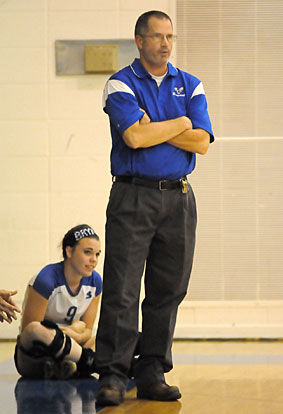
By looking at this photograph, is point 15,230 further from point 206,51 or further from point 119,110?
point 119,110

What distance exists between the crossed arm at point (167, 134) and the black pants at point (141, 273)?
6.6 inches

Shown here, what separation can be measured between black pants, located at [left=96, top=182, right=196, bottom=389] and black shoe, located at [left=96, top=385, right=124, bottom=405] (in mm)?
28

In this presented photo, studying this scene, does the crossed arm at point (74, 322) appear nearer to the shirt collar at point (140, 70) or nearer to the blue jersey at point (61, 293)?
the blue jersey at point (61, 293)

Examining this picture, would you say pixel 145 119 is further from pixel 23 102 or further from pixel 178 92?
pixel 23 102

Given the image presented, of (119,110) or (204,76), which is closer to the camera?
(119,110)

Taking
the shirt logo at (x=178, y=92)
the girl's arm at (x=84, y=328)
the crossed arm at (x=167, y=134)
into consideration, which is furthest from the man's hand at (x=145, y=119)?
the girl's arm at (x=84, y=328)

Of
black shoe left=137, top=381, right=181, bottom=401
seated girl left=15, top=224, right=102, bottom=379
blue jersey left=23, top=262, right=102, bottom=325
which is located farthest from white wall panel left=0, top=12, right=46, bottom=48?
black shoe left=137, top=381, right=181, bottom=401

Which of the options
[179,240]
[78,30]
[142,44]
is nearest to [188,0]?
[78,30]

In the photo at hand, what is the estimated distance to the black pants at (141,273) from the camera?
277cm

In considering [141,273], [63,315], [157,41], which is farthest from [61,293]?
[157,41]

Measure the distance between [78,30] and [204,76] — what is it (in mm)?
882

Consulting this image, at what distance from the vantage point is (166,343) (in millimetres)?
2895

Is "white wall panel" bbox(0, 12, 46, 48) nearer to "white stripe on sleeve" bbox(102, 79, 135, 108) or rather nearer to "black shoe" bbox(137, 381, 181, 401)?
"white stripe on sleeve" bbox(102, 79, 135, 108)

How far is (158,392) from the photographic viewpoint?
9.12 ft
